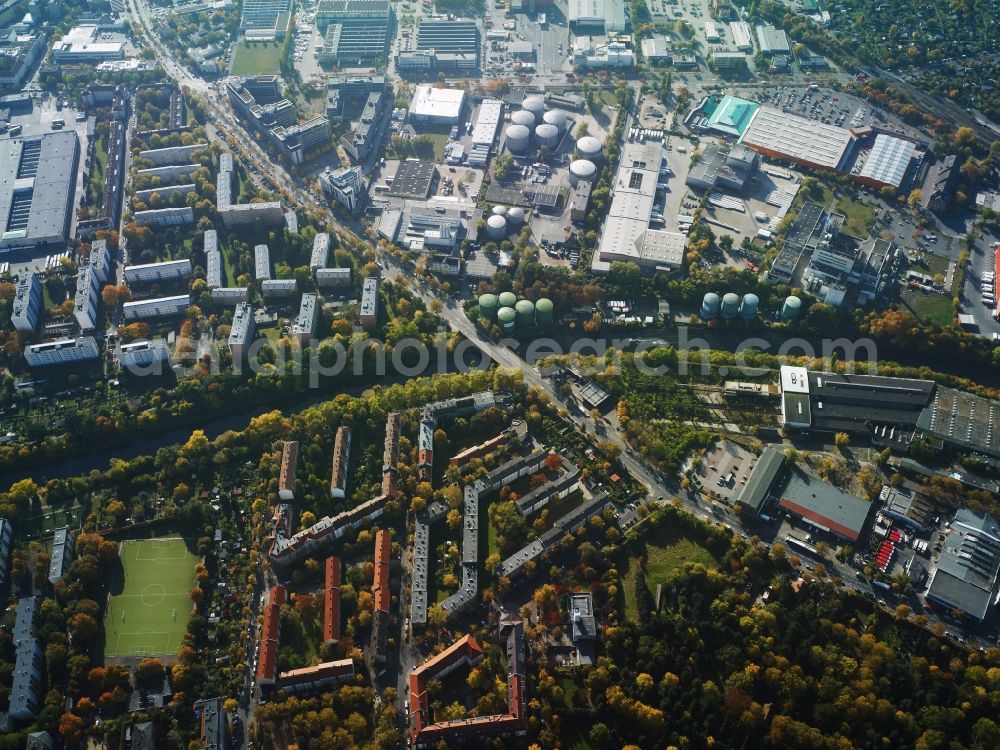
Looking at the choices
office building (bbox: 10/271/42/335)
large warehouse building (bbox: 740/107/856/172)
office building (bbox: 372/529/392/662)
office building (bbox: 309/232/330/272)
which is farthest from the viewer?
large warehouse building (bbox: 740/107/856/172)

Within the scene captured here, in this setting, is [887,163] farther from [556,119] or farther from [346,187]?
[346,187]

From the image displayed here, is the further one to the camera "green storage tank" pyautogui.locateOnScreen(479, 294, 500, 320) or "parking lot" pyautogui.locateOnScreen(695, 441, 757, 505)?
"green storage tank" pyautogui.locateOnScreen(479, 294, 500, 320)

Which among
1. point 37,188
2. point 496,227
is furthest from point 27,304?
point 496,227

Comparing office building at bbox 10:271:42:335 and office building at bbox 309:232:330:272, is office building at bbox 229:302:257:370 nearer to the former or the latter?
office building at bbox 309:232:330:272

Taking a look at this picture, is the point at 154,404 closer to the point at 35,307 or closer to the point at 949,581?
the point at 35,307

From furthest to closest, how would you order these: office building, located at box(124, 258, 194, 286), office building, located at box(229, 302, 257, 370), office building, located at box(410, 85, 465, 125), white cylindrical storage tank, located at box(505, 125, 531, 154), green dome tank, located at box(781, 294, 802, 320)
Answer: office building, located at box(410, 85, 465, 125) < white cylindrical storage tank, located at box(505, 125, 531, 154) < office building, located at box(124, 258, 194, 286) < green dome tank, located at box(781, 294, 802, 320) < office building, located at box(229, 302, 257, 370)

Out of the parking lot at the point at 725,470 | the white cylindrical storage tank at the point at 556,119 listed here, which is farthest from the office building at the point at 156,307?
the parking lot at the point at 725,470

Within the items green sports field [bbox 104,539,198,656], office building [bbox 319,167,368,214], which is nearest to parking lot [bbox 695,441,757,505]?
green sports field [bbox 104,539,198,656]
